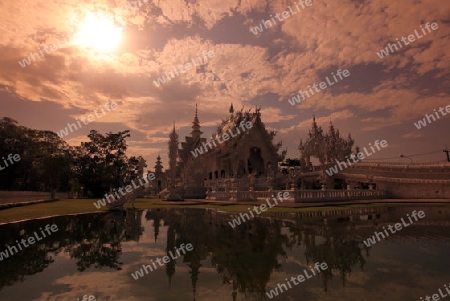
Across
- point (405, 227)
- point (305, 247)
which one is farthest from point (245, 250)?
point (405, 227)

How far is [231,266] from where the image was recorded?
570 cm

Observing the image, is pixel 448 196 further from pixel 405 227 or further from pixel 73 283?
pixel 73 283

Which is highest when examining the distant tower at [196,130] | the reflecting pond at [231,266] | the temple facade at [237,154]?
the distant tower at [196,130]

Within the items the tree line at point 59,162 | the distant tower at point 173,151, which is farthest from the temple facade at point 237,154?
the tree line at point 59,162

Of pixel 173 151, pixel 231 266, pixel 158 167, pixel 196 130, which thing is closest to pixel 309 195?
pixel 231 266

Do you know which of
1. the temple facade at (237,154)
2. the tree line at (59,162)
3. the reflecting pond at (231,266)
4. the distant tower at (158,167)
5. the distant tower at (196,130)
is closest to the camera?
the reflecting pond at (231,266)

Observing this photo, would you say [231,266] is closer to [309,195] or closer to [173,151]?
[309,195]

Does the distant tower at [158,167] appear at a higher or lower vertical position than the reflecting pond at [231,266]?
higher

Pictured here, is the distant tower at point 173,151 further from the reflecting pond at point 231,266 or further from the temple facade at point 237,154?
the reflecting pond at point 231,266

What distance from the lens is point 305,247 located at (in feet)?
23.6

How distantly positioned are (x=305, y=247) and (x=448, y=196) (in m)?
26.8

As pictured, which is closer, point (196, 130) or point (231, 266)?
point (231, 266)

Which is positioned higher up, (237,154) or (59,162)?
(59,162)

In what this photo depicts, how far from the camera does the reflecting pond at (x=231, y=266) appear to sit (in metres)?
4.35
